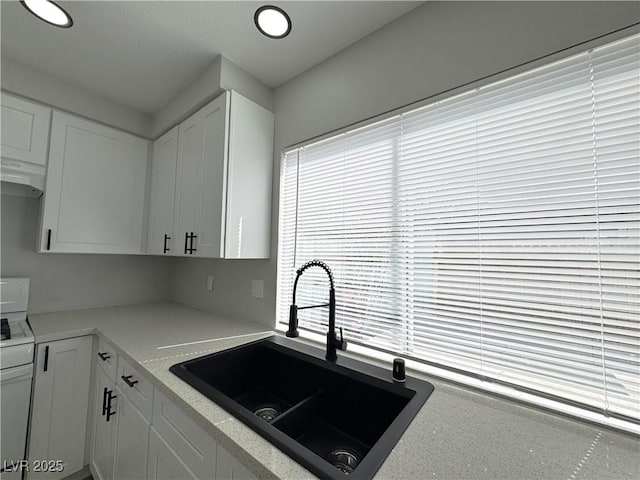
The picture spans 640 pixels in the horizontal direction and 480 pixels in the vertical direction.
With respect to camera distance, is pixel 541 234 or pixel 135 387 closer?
pixel 541 234

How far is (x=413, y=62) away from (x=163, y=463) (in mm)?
2015

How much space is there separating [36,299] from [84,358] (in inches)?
31.6

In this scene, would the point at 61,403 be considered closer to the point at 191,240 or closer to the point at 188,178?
the point at 191,240

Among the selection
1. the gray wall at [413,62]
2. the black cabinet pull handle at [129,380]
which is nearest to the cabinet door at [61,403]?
the black cabinet pull handle at [129,380]

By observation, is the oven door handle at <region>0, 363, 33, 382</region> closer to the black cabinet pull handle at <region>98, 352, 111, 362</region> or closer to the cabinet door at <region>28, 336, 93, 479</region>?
the cabinet door at <region>28, 336, 93, 479</region>

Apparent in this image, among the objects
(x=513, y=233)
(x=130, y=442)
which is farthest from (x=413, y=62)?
(x=130, y=442)

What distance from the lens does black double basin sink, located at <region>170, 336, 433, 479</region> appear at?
74 cm

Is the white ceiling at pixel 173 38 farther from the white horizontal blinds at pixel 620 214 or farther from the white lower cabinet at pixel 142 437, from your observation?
the white lower cabinet at pixel 142 437

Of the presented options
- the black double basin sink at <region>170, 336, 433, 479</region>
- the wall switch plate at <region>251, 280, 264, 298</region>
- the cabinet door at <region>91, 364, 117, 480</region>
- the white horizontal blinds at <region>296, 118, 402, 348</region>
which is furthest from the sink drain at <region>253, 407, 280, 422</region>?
the cabinet door at <region>91, 364, 117, 480</region>

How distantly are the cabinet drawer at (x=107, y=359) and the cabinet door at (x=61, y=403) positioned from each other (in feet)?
0.35

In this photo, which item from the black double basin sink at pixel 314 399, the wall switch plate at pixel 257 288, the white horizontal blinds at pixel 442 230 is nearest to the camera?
the black double basin sink at pixel 314 399

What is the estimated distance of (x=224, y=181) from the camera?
1.58 meters

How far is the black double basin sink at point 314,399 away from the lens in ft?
2.44

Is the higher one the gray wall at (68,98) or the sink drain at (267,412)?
the gray wall at (68,98)
